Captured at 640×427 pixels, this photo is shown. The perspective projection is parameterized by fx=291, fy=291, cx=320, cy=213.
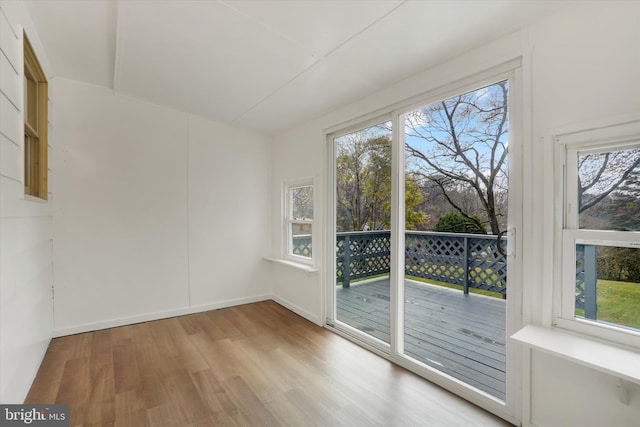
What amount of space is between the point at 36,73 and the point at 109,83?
0.69m

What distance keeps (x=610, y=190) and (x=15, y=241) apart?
3.34 metres

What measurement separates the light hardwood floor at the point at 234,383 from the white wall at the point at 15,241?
0.39 meters

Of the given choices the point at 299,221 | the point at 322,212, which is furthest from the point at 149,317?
the point at 322,212

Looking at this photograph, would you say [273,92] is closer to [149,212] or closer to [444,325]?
[149,212]

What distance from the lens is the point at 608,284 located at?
4.91 ft

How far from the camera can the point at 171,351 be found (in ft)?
8.96

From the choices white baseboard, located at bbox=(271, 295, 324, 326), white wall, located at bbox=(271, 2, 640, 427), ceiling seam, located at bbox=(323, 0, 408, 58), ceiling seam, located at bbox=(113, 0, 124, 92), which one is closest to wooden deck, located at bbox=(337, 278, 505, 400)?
white baseboard, located at bbox=(271, 295, 324, 326)

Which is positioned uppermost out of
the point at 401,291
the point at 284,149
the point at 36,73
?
the point at 36,73

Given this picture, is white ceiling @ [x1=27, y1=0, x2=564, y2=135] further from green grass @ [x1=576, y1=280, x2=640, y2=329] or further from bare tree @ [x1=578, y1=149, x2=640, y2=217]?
green grass @ [x1=576, y1=280, x2=640, y2=329]

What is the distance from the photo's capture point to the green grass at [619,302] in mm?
1413

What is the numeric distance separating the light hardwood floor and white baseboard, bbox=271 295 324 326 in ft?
0.57

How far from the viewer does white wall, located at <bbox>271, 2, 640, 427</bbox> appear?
138cm

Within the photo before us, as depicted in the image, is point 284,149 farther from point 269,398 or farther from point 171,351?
point 269,398

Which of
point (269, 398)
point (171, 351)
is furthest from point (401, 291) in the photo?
point (171, 351)
